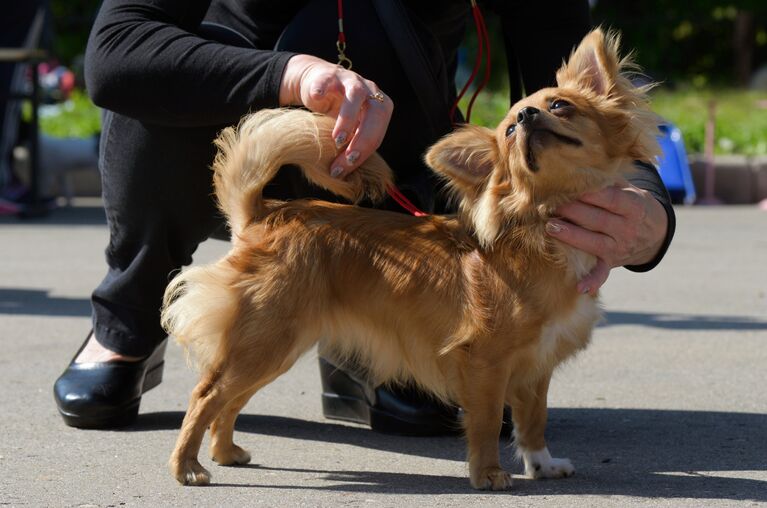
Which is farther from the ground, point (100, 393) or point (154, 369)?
point (100, 393)

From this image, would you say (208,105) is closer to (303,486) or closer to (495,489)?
(303,486)

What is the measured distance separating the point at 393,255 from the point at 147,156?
0.96 meters

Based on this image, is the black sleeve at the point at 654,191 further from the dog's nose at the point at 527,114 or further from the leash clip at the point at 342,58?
the leash clip at the point at 342,58

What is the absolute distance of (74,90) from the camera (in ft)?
62.7

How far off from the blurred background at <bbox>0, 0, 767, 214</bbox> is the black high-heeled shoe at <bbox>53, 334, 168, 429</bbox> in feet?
6.14

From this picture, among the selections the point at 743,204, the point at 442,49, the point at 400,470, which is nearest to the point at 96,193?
the point at 743,204

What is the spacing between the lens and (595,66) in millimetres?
3359

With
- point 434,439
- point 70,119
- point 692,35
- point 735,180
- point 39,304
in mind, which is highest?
point 434,439

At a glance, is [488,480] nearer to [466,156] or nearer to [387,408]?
[387,408]

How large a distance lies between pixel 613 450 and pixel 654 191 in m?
0.81

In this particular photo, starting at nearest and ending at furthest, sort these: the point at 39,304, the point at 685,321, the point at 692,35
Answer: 1. the point at 685,321
2. the point at 39,304
3. the point at 692,35

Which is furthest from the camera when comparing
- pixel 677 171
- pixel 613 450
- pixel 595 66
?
pixel 677 171

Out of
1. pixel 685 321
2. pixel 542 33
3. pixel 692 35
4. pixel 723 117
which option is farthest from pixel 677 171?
pixel 692 35

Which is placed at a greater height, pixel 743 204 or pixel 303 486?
pixel 303 486
